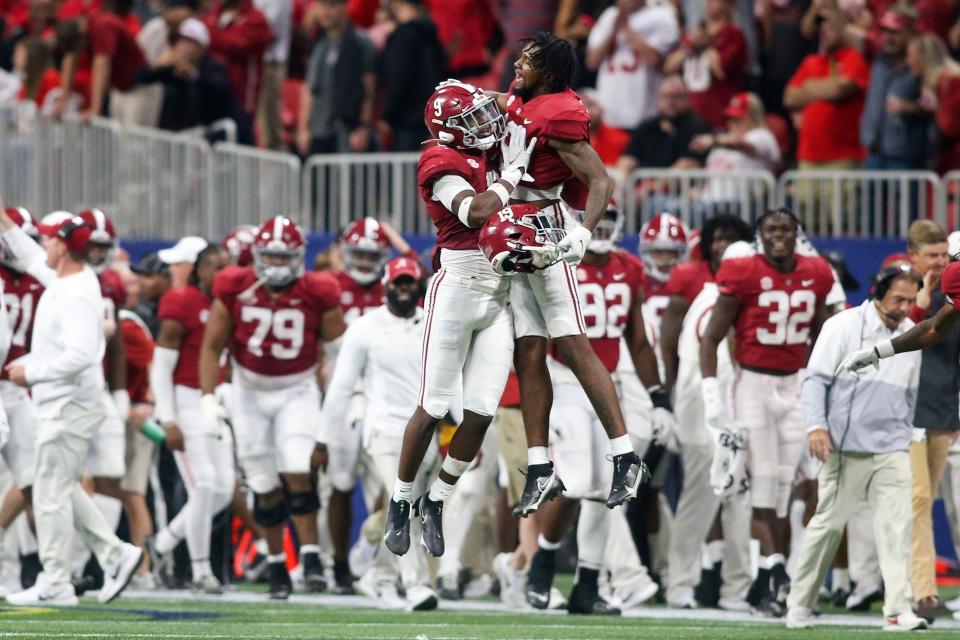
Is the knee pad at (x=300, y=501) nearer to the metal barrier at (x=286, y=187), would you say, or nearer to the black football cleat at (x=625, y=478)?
the metal barrier at (x=286, y=187)

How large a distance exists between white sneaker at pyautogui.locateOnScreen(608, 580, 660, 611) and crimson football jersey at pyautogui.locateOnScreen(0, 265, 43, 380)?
3.98m

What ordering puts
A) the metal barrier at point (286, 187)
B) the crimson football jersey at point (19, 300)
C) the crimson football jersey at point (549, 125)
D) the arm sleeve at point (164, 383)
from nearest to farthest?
the crimson football jersey at point (549, 125) < the crimson football jersey at point (19, 300) < the arm sleeve at point (164, 383) < the metal barrier at point (286, 187)

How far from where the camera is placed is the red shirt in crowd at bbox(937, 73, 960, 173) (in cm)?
1409

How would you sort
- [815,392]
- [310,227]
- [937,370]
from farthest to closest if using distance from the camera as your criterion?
[310,227]
[937,370]
[815,392]

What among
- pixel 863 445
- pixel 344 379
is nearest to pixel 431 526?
pixel 863 445

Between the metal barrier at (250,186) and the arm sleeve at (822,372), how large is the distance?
594 centimetres

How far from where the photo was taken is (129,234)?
16.0m

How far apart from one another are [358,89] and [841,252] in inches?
172

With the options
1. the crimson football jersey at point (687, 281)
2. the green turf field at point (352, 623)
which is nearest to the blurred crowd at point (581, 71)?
the crimson football jersey at point (687, 281)

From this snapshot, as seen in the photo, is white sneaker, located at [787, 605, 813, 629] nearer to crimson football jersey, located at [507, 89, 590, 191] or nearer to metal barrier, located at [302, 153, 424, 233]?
crimson football jersey, located at [507, 89, 590, 191]

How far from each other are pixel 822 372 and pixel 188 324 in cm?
431

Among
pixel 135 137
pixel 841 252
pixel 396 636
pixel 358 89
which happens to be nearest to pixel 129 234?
pixel 135 137

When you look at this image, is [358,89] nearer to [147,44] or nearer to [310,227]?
[310,227]

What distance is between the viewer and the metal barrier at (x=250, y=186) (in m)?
15.5
